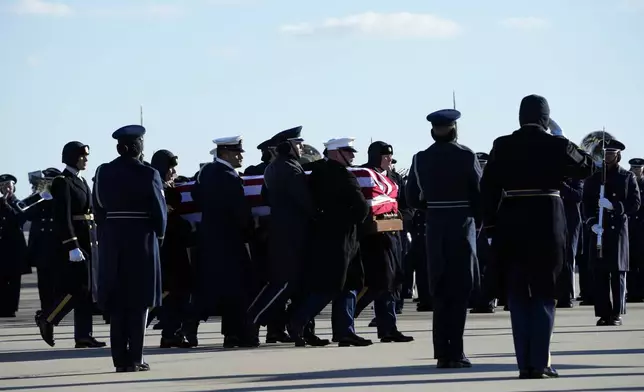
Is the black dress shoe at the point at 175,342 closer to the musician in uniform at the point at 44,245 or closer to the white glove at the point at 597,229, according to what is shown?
the musician in uniform at the point at 44,245

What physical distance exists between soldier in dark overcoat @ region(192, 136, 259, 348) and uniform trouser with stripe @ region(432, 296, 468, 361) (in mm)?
3166

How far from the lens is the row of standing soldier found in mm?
13062

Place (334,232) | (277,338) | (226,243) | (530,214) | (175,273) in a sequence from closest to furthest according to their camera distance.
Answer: (530,214) → (334,232) → (226,243) → (175,273) → (277,338)

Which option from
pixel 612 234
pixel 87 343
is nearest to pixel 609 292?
pixel 612 234

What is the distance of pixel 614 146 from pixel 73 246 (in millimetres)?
5718

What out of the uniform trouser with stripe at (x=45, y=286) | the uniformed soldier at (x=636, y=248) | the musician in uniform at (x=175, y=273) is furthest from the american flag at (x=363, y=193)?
the uniformed soldier at (x=636, y=248)

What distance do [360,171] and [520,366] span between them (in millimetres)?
4411

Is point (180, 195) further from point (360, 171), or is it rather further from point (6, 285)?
point (6, 285)

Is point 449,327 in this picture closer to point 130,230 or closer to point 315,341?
Result: point 130,230

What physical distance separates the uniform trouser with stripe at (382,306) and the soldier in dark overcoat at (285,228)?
0.59 m

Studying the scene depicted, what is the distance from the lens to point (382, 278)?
55.5 ft

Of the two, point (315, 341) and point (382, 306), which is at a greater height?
point (382, 306)

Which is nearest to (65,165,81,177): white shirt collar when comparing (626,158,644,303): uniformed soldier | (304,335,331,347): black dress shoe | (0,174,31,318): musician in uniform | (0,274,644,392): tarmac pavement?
(0,274,644,392): tarmac pavement

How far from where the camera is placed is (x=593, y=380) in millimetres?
12789
